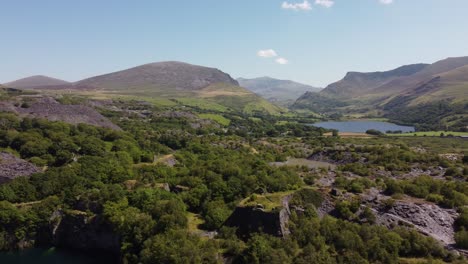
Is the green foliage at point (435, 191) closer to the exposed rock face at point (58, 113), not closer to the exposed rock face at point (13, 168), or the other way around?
the exposed rock face at point (13, 168)

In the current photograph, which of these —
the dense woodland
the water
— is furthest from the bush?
the water

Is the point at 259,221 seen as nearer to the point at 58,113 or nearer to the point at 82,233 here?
the point at 82,233

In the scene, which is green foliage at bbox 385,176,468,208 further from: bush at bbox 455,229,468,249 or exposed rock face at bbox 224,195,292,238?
exposed rock face at bbox 224,195,292,238

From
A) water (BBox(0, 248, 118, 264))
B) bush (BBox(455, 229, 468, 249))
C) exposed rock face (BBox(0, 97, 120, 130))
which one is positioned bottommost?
water (BBox(0, 248, 118, 264))

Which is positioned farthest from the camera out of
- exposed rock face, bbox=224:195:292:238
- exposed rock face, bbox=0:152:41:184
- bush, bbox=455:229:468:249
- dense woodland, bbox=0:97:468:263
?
exposed rock face, bbox=0:152:41:184

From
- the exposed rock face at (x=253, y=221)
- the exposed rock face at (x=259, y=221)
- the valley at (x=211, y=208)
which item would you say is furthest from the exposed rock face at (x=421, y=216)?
the exposed rock face at (x=253, y=221)

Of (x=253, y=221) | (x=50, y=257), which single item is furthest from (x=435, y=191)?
(x=50, y=257)
